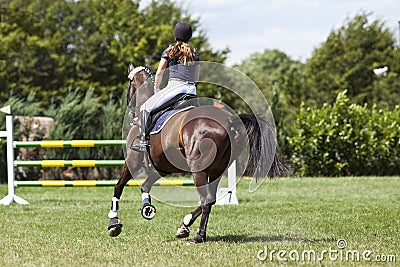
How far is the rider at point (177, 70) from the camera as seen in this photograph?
735 centimetres

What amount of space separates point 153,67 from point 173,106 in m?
18.4

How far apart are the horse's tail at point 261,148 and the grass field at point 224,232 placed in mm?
790

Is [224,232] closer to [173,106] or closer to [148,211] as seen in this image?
[148,211]

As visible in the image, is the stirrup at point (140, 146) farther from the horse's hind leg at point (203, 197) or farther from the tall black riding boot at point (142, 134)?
the horse's hind leg at point (203, 197)

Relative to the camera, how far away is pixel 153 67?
25734mm

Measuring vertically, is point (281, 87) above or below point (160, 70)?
above

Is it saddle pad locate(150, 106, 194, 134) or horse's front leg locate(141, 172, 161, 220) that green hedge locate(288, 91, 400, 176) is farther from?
saddle pad locate(150, 106, 194, 134)

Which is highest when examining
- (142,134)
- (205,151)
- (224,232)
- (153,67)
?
(153,67)

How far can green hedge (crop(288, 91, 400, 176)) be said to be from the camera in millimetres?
19125

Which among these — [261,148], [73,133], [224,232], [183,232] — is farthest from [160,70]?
[73,133]

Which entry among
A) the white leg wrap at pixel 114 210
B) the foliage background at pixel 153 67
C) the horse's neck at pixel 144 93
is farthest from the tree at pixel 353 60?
the white leg wrap at pixel 114 210

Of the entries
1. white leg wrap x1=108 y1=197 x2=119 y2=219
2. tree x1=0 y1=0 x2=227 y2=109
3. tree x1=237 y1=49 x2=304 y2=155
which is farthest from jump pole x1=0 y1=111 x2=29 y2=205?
tree x1=0 y1=0 x2=227 y2=109

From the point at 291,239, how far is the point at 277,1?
17.8m

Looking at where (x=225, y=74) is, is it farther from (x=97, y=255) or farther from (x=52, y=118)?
(x=52, y=118)
